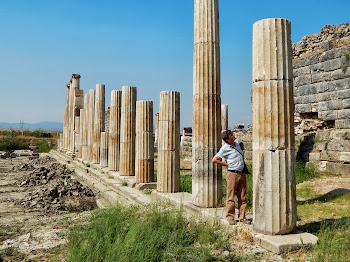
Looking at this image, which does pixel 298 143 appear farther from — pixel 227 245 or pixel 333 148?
pixel 227 245

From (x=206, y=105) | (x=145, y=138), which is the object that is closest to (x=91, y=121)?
(x=145, y=138)

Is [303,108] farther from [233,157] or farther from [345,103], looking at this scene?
[233,157]

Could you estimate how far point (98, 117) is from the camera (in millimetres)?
17812

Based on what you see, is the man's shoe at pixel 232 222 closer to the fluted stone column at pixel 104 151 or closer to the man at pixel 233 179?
the man at pixel 233 179

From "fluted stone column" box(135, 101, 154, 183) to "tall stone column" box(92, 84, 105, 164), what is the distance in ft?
23.3

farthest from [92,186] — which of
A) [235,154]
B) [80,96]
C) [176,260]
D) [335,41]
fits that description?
[80,96]

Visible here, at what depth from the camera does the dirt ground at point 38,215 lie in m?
5.40

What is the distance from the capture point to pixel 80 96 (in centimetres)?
2644

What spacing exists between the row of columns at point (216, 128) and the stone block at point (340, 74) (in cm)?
705

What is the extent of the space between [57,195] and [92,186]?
2.03m

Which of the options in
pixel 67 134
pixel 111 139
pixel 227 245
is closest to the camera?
pixel 227 245

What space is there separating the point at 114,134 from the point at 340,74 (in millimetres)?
9485

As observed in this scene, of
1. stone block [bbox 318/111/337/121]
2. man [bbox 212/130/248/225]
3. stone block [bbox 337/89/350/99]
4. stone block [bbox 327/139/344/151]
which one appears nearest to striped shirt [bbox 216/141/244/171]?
man [bbox 212/130/248/225]

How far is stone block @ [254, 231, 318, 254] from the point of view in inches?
187
